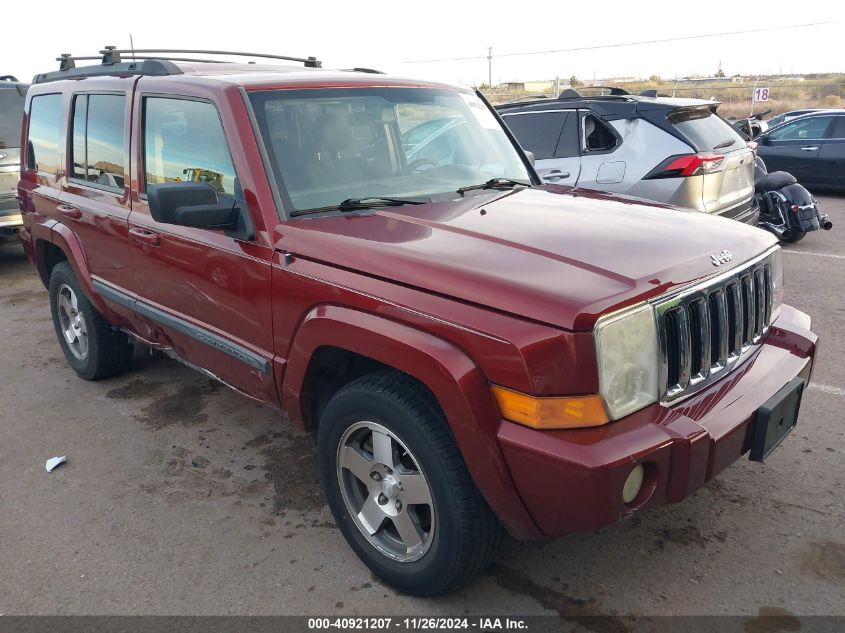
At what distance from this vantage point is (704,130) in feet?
22.2

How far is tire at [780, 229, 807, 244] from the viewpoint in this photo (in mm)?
8062

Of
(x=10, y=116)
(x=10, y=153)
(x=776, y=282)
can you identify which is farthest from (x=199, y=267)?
(x=10, y=116)

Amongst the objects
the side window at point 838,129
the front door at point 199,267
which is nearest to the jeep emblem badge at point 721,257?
the front door at point 199,267

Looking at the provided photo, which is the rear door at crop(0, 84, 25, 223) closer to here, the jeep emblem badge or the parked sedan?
the jeep emblem badge

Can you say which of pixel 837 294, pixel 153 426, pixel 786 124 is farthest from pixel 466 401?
pixel 786 124

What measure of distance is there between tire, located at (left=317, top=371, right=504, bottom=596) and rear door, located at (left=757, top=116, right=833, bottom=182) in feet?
38.6

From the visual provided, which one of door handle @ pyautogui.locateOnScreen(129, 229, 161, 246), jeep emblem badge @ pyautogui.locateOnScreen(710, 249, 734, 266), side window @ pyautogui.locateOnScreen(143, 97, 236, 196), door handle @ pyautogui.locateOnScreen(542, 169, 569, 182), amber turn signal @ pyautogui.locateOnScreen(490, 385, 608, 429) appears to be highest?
side window @ pyautogui.locateOnScreen(143, 97, 236, 196)

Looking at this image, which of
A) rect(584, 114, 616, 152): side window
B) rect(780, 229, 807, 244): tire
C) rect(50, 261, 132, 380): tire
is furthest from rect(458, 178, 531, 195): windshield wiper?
rect(780, 229, 807, 244): tire

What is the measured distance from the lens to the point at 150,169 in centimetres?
368

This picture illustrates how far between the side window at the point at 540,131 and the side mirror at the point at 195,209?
501 centimetres

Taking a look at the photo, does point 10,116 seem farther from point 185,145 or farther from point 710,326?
point 710,326

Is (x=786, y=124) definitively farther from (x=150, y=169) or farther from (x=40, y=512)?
(x=40, y=512)

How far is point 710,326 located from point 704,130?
490 centimetres

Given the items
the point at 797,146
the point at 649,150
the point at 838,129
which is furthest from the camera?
the point at 797,146
